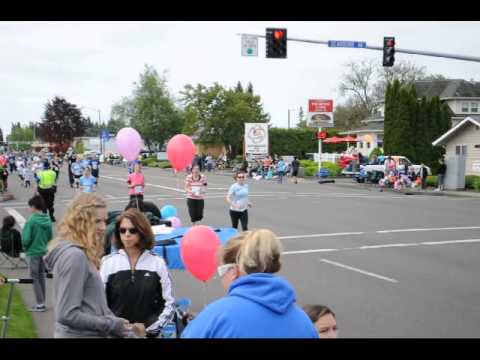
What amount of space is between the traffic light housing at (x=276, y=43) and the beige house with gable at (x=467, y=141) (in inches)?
735

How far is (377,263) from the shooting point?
10680 millimetres

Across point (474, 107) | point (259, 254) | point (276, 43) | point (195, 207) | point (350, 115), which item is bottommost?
point (195, 207)

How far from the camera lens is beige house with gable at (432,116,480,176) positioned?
3488 centimetres

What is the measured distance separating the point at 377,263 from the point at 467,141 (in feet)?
93.2

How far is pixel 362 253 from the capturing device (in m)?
11.7

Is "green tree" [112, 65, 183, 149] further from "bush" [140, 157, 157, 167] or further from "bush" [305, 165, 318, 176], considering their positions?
"bush" [305, 165, 318, 176]

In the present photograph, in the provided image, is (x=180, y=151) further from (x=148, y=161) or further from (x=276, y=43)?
(x=148, y=161)

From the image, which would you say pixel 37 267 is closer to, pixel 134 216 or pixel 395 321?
pixel 134 216

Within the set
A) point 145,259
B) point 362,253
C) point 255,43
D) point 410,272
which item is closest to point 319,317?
point 145,259

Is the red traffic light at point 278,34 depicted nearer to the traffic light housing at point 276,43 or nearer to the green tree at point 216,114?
the traffic light housing at point 276,43

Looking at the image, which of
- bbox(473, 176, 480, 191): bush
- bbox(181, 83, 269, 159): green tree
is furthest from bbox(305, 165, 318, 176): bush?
bbox(181, 83, 269, 159): green tree

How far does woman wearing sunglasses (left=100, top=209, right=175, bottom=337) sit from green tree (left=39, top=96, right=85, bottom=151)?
88814mm

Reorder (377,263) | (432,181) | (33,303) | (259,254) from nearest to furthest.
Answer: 1. (259,254)
2. (33,303)
3. (377,263)
4. (432,181)

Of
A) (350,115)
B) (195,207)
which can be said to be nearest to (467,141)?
(195,207)
